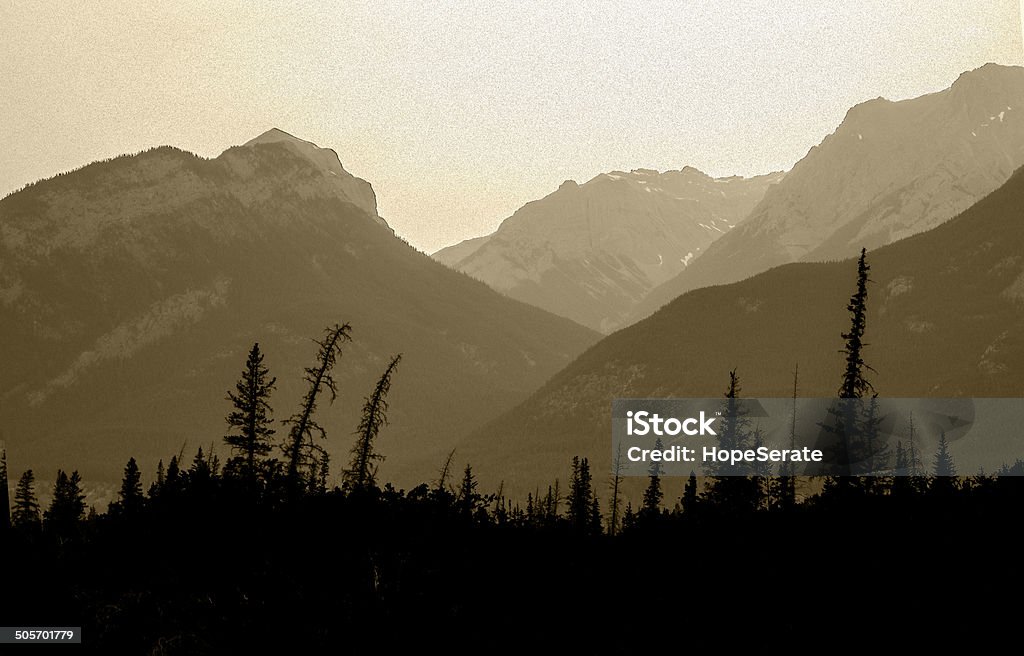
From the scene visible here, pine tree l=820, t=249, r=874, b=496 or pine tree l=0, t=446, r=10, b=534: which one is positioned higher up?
pine tree l=820, t=249, r=874, b=496

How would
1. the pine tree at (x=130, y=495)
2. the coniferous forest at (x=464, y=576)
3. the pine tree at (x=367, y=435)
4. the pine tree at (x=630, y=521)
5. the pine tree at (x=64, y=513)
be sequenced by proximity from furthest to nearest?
the pine tree at (x=367, y=435) < the pine tree at (x=630, y=521) < the pine tree at (x=64, y=513) < the pine tree at (x=130, y=495) < the coniferous forest at (x=464, y=576)

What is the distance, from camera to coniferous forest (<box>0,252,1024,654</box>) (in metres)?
24.8

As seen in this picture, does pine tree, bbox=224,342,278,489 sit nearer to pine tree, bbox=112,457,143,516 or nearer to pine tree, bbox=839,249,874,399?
pine tree, bbox=112,457,143,516

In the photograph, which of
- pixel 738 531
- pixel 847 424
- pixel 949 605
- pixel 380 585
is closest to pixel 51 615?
pixel 380 585

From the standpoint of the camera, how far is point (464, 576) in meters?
28.4

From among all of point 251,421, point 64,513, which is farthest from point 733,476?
point 64,513

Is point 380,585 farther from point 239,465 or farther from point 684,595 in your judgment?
point 239,465

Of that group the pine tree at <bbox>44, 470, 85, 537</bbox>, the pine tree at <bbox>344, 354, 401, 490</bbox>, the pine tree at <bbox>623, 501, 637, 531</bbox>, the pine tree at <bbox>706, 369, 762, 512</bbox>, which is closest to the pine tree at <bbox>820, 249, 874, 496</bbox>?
the pine tree at <bbox>706, 369, 762, 512</bbox>

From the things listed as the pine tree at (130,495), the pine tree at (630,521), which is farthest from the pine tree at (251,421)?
the pine tree at (630,521)

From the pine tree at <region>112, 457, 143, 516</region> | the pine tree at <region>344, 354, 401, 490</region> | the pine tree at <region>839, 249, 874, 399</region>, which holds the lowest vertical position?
the pine tree at <region>112, 457, 143, 516</region>

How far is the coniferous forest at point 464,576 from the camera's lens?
2475 cm

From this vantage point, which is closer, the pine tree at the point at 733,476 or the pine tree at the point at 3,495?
the pine tree at the point at 3,495

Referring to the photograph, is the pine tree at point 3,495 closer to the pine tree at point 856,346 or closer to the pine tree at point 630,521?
the pine tree at point 630,521

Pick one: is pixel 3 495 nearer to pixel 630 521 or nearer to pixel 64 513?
pixel 64 513
